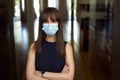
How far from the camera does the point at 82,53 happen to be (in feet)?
15.8

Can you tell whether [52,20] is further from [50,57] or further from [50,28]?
[50,57]

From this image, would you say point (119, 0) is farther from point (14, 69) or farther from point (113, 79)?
point (14, 69)

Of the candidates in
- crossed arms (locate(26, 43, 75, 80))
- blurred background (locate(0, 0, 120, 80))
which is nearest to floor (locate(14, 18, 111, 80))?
blurred background (locate(0, 0, 120, 80))

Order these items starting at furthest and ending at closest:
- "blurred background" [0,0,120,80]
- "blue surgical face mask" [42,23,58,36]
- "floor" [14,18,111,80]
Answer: "floor" [14,18,111,80], "blurred background" [0,0,120,80], "blue surgical face mask" [42,23,58,36]

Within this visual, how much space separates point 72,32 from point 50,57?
2862 millimetres

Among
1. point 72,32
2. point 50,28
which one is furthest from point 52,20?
point 72,32

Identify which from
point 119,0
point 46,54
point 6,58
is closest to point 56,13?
point 46,54

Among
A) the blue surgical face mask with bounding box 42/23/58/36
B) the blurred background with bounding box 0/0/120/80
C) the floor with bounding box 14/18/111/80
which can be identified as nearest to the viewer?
the blue surgical face mask with bounding box 42/23/58/36

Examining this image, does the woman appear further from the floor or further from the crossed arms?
the floor

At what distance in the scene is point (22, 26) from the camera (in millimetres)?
4453

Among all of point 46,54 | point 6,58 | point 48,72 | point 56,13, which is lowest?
point 6,58

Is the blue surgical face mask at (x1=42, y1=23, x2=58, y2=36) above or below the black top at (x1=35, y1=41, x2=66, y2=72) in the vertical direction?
above

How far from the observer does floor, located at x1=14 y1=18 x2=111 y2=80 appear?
4266 mm

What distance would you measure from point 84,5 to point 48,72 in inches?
114
